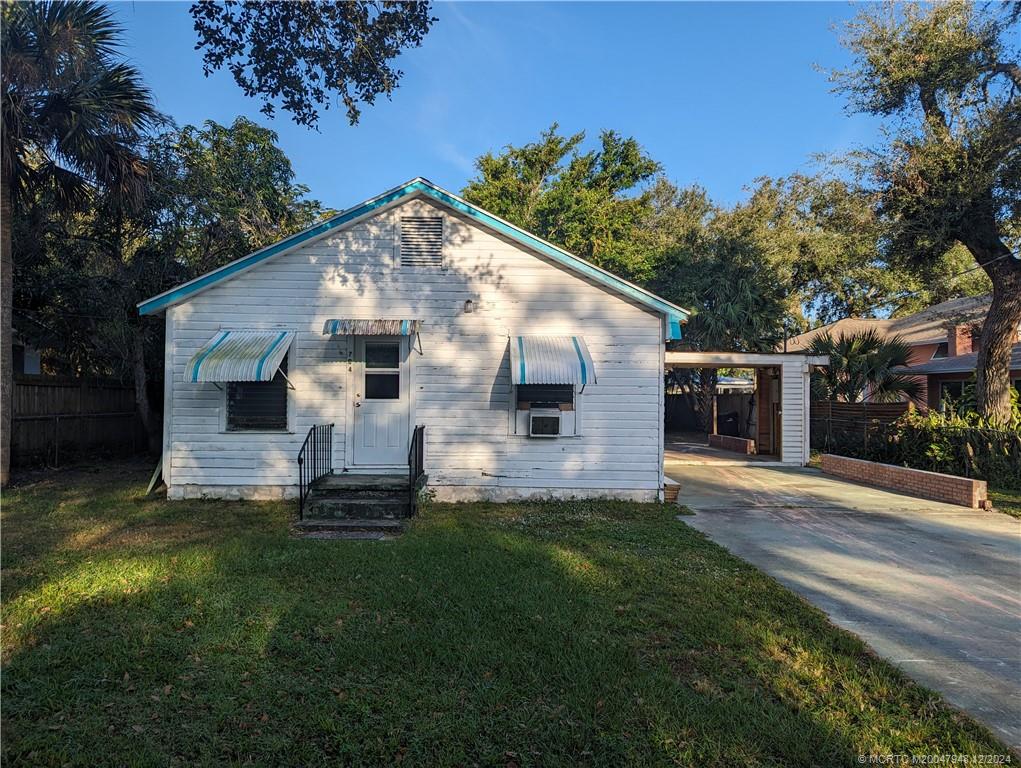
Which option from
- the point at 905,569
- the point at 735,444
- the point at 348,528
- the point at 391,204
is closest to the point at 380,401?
the point at 348,528

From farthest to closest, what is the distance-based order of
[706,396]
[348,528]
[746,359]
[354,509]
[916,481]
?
[706,396] < [746,359] < [916,481] < [354,509] < [348,528]

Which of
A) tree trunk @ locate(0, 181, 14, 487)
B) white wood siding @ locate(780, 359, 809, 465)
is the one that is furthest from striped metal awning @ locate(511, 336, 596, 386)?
tree trunk @ locate(0, 181, 14, 487)

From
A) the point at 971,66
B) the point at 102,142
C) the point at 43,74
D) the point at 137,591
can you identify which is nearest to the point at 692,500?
the point at 137,591

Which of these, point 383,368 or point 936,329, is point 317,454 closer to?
point 383,368

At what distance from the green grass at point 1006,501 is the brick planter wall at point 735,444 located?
6485 mm

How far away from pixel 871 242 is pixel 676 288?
7951mm

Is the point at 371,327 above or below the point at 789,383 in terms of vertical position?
above

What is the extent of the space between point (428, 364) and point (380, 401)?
100 cm

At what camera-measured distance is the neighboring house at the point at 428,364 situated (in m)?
8.95

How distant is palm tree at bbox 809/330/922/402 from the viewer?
15.1m

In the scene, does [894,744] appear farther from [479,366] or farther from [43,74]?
[43,74]

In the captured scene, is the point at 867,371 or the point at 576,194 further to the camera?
the point at 576,194

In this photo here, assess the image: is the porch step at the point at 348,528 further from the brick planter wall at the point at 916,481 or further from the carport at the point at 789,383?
the carport at the point at 789,383

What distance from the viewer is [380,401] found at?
29.7 ft
